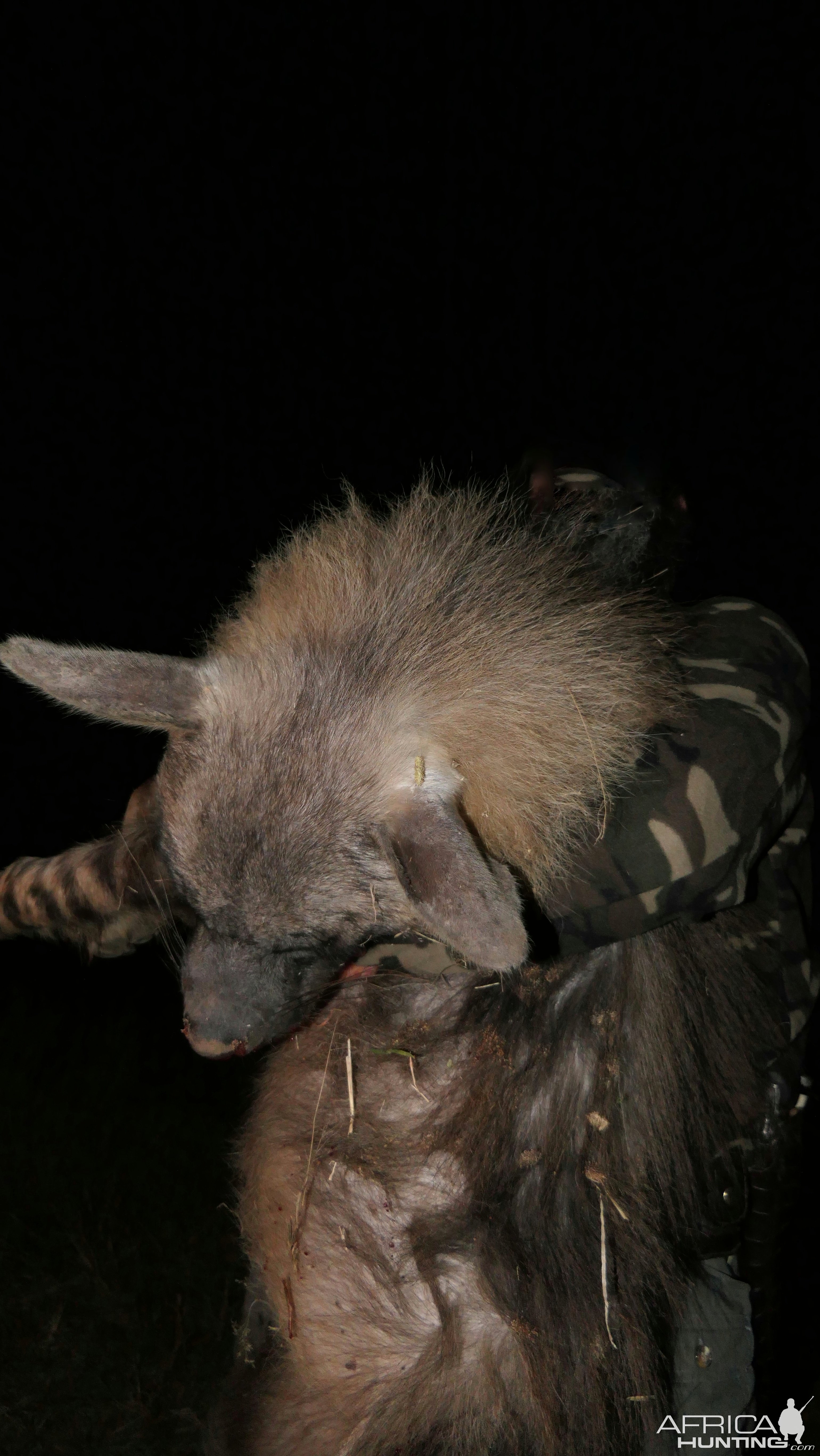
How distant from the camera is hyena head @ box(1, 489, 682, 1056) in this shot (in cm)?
133

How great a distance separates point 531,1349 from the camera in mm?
1492

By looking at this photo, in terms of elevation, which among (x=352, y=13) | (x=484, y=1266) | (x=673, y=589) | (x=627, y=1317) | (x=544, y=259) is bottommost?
(x=627, y=1317)

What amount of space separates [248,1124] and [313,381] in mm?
2342

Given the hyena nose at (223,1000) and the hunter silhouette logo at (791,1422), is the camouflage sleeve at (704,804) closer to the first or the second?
the hyena nose at (223,1000)

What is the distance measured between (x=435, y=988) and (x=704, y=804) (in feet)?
2.26

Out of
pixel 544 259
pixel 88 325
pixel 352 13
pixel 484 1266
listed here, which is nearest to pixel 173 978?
pixel 484 1266

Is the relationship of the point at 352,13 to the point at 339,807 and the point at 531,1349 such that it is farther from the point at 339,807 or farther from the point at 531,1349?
the point at 531,1349

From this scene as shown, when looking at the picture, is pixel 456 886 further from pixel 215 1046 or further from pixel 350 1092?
pixel 350 1092

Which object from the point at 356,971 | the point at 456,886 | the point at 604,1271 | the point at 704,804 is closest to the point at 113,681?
the point at 456,886

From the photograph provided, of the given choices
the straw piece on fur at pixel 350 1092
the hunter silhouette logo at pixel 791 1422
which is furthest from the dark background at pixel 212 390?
the straw piece on fur at pixel 350 1092

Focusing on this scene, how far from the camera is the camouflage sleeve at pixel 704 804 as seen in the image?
1378 millimetres

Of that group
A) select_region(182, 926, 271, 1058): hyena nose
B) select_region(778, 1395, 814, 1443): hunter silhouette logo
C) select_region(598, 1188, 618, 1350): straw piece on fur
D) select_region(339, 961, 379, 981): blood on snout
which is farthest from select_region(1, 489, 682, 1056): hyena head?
select_region(778, 1395, 814, 1443): hunter silhouette logo

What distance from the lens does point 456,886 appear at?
1153 millimetres

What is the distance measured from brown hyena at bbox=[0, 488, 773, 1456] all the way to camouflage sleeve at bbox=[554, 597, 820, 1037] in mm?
56
